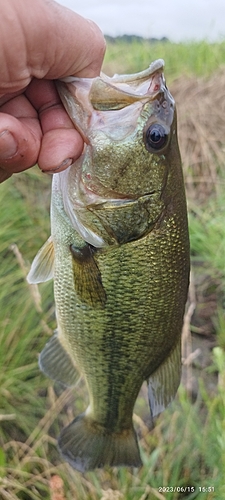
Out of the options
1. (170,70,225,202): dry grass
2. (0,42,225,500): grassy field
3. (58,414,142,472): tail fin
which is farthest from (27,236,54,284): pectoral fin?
(170,70,225,202): dry grass

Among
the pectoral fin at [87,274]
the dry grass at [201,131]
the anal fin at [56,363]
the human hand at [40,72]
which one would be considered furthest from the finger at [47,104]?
the dry grass at [201,131]

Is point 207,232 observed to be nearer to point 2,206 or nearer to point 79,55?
point 2,206

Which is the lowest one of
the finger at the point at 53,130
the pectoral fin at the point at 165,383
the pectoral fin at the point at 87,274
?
the pectoral fin at the point at 165,383

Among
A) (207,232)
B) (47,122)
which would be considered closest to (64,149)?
(47,122)

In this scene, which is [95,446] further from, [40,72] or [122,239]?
[40,72]

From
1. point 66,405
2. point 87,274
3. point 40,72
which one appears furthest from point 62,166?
point 66,405

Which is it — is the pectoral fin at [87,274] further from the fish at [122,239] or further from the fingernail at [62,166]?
the fingernail at [62,166]

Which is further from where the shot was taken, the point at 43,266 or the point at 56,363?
the point at 56,363

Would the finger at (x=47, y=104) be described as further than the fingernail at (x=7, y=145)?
Yes

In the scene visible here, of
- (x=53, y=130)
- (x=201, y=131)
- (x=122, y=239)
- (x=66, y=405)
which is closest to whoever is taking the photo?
(x=53, y=130)
